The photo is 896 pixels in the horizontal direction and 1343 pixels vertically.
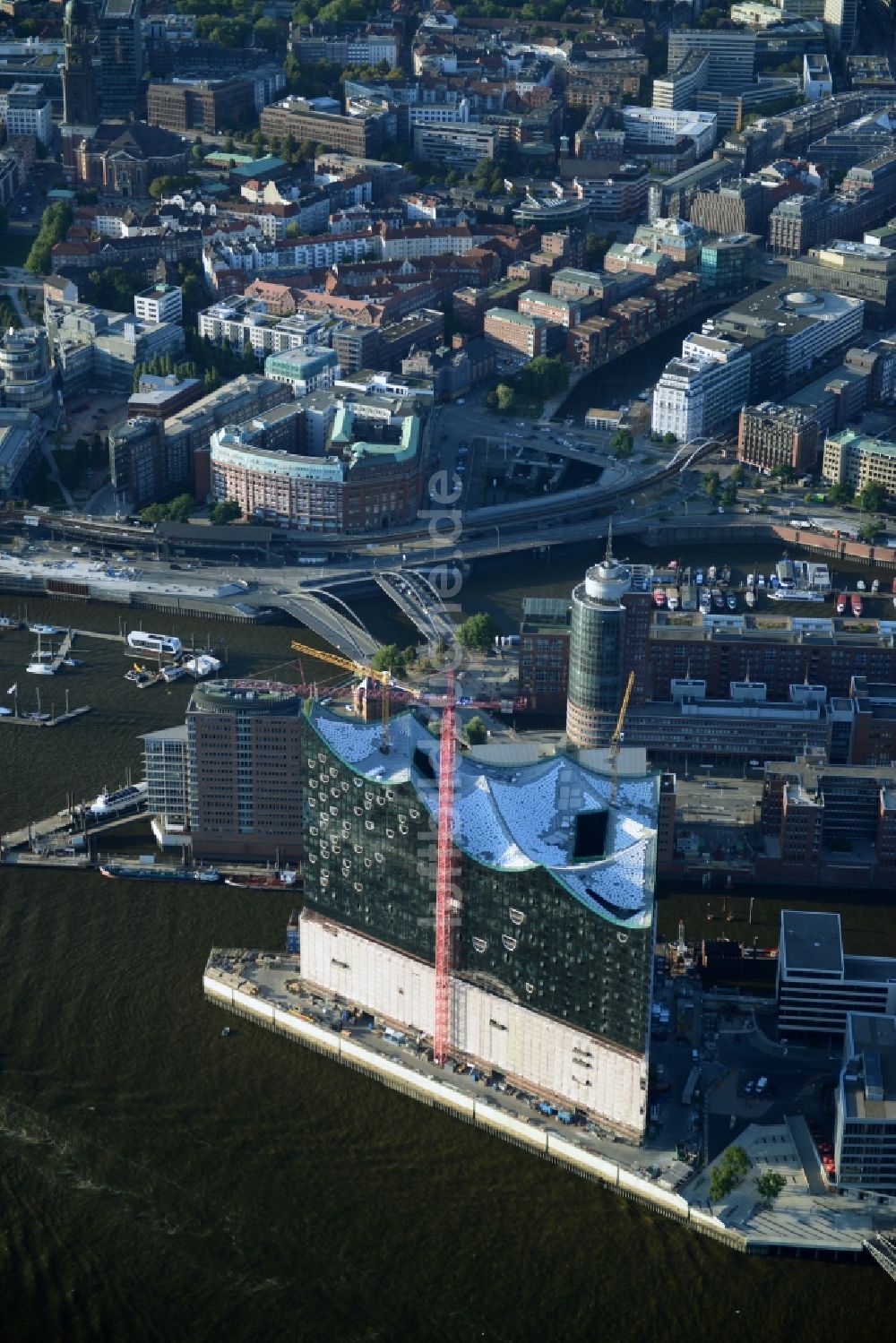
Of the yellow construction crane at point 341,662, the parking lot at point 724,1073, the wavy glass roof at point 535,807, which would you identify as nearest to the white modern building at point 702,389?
the yellow construction crane at point 341,662

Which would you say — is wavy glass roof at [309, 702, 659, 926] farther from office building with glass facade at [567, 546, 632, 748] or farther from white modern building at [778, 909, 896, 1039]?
office building with glass facade at [567, 546, 632, 748]

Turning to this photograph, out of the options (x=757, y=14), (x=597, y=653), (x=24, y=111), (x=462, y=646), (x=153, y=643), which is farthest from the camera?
(x=757, y=14)

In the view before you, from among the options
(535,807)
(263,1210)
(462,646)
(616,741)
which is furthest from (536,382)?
(263,1210)

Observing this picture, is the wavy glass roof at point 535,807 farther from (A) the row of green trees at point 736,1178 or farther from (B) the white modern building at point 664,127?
(B) the white modern building at point 664,127

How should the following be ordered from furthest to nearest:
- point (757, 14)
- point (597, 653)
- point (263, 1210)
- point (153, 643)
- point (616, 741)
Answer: point (757, 14)
point (153, 643)
point (597, 653)
point (616, 741)
point (263, 1210)

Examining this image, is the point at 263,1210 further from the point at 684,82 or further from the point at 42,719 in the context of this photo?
the point at 684,82

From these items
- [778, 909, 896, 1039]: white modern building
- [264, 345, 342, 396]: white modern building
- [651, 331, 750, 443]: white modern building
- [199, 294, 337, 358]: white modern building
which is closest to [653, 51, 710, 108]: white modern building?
[199, 294, 337, 358]: white modern building
